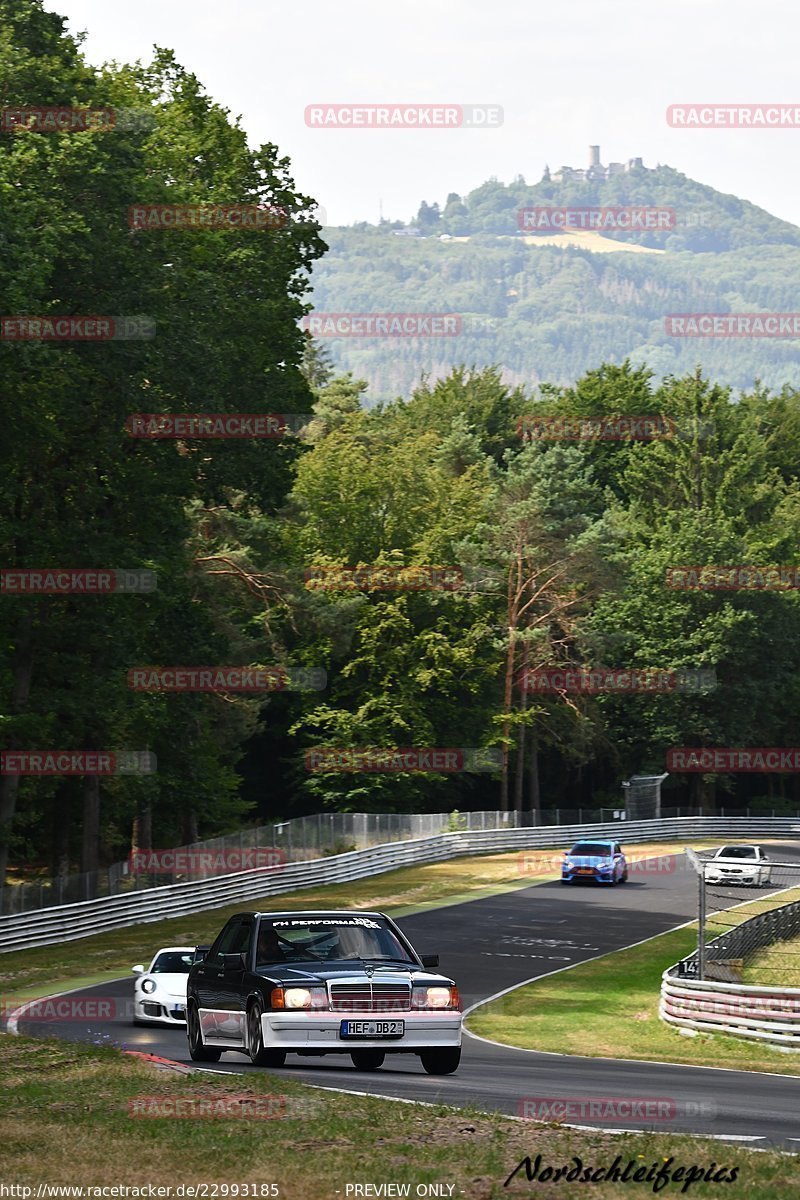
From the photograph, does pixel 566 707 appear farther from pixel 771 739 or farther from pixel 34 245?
pixel 34 245

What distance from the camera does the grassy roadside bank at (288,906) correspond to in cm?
3500

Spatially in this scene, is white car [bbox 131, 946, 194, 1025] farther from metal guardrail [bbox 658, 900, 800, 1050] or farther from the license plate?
the license plate

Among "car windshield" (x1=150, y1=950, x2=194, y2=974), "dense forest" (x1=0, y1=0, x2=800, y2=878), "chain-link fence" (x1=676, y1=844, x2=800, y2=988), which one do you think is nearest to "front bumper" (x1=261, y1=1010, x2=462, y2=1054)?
"chain-link fence" (x1=676, y1=844, x2=800, y2=988)

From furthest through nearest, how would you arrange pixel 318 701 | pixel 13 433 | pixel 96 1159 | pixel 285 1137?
1. pixel 318 701
2. pixel 13 433
3. pixel 285 1137
4. pixel 96 1159

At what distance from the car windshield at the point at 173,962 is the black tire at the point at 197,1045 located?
7.01 metres

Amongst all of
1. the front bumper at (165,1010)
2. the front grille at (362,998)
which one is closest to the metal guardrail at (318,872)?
the front bumper at (165,1010)

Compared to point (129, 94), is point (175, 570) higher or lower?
lower

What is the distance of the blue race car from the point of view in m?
56.2

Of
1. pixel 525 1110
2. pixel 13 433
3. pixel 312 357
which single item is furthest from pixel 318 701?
pixel 525 1110

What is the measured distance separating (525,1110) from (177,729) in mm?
38235

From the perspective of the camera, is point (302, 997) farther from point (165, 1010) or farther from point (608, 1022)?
point (608, 1022)

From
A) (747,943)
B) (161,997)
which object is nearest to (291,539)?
(747,943)

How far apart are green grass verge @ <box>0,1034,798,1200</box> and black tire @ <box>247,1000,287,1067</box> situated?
69.4 inches

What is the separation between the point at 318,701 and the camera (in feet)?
272
